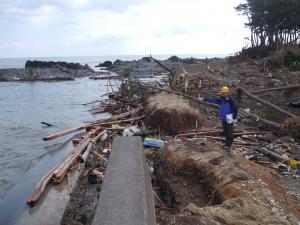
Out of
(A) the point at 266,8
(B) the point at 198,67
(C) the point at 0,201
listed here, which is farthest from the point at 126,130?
(A) the point at 266,8

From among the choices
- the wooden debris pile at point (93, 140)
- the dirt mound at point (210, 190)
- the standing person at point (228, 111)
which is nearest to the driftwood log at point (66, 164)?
the wooden debris pile at point (93, 140)

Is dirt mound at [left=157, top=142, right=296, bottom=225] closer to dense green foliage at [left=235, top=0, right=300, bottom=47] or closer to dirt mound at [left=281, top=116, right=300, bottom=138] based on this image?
dirt mound at [left=281, top=116, right=300, bottom=138]

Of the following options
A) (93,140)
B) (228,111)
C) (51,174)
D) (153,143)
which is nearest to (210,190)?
(228,111)

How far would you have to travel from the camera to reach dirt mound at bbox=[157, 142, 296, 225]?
6.48m

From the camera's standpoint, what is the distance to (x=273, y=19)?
44.2 meters

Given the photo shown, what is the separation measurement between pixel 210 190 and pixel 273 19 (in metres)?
39.8

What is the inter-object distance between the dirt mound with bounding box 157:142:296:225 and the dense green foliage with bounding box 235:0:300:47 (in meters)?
33.4

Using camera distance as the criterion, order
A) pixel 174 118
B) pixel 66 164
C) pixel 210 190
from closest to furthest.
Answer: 1. pixel 210 190
2. pixel 66 164
3. pixel 174 118

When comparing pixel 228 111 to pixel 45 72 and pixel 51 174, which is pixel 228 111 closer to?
pixel 51 174

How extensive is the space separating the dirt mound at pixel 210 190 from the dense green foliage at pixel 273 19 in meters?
33.4

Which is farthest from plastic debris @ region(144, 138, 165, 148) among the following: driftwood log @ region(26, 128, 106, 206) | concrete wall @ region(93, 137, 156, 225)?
concrete wall @ region(93, 137, 156, 225)

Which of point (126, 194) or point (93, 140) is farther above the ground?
point (126, 194)

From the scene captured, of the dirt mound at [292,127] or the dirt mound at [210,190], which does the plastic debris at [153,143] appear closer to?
the dirt mound at [210,190]

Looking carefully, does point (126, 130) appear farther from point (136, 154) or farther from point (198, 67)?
point (198, 67)
